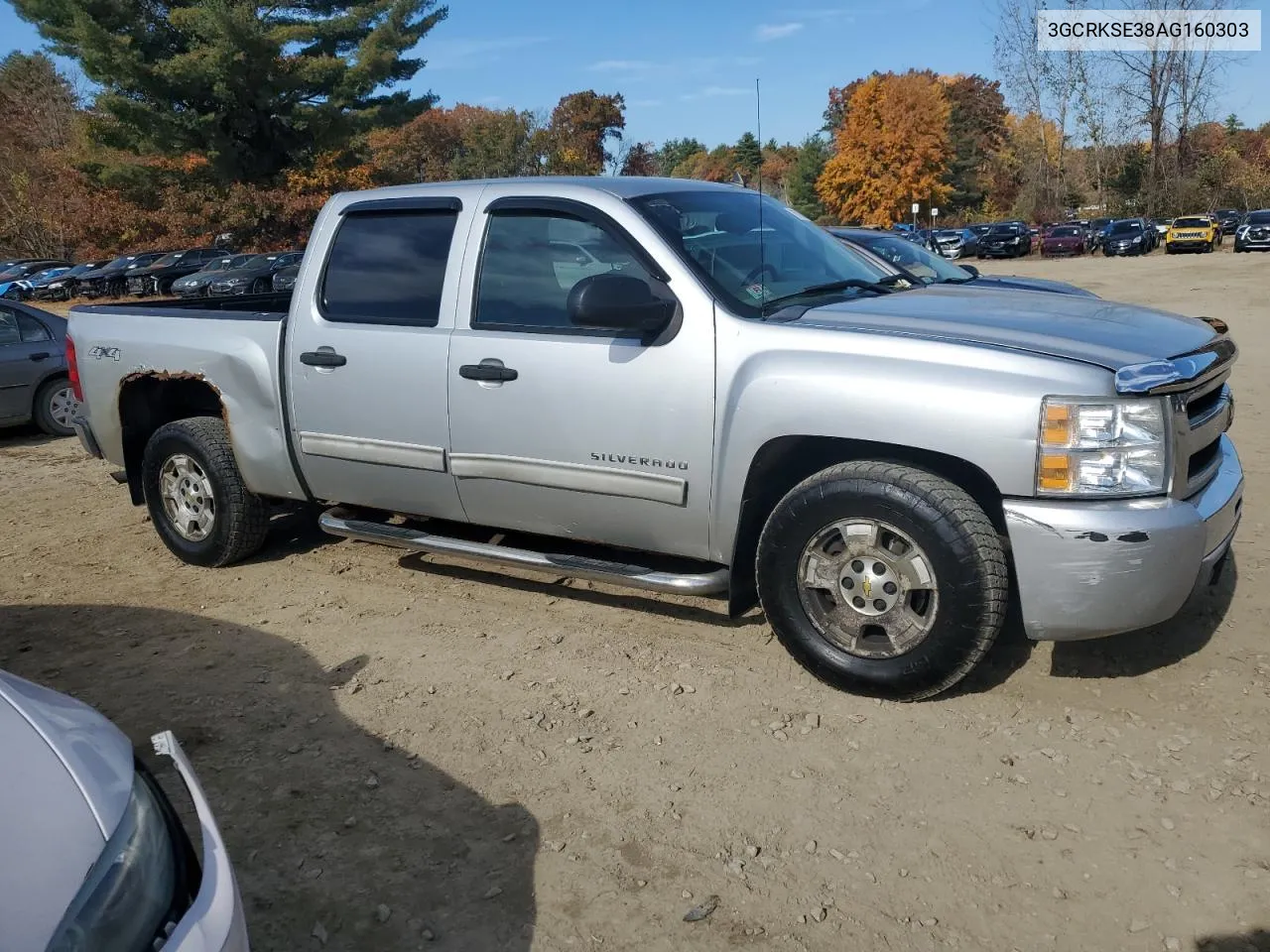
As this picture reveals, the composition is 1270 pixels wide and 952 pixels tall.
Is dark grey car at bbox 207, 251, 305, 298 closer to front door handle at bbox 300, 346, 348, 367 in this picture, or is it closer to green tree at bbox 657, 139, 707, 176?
front door handle at bbox 300, 346, 348, 367

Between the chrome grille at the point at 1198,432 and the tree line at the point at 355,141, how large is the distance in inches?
78.0

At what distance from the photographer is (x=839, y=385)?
3.69 m

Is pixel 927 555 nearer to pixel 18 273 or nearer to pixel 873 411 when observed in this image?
pixel 873 411

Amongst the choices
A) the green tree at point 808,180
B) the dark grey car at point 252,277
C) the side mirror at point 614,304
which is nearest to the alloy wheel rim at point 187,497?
the side mirror at point 614,304

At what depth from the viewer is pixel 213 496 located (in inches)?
221

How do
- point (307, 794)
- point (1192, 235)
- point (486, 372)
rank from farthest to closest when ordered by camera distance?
1. point (1192, 235)
2. point (486, 372)
3. point (307, 794)

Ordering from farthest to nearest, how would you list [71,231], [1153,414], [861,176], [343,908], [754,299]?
[861,176] < [71,231] < [754,299] < [1153,414] < [343,908]

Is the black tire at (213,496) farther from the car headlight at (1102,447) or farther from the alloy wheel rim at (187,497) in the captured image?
the car headlight at (1102,447)

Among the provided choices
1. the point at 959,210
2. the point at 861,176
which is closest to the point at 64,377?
the point at 861,176

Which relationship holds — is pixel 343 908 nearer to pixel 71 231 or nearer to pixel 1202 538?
pixel 1202 538

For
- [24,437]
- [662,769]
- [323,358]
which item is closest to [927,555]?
[662,769]

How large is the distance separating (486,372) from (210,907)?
2743 mm

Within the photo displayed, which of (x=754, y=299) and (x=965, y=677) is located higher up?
(x=754, y=299)

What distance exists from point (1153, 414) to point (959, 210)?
74.4 metres
